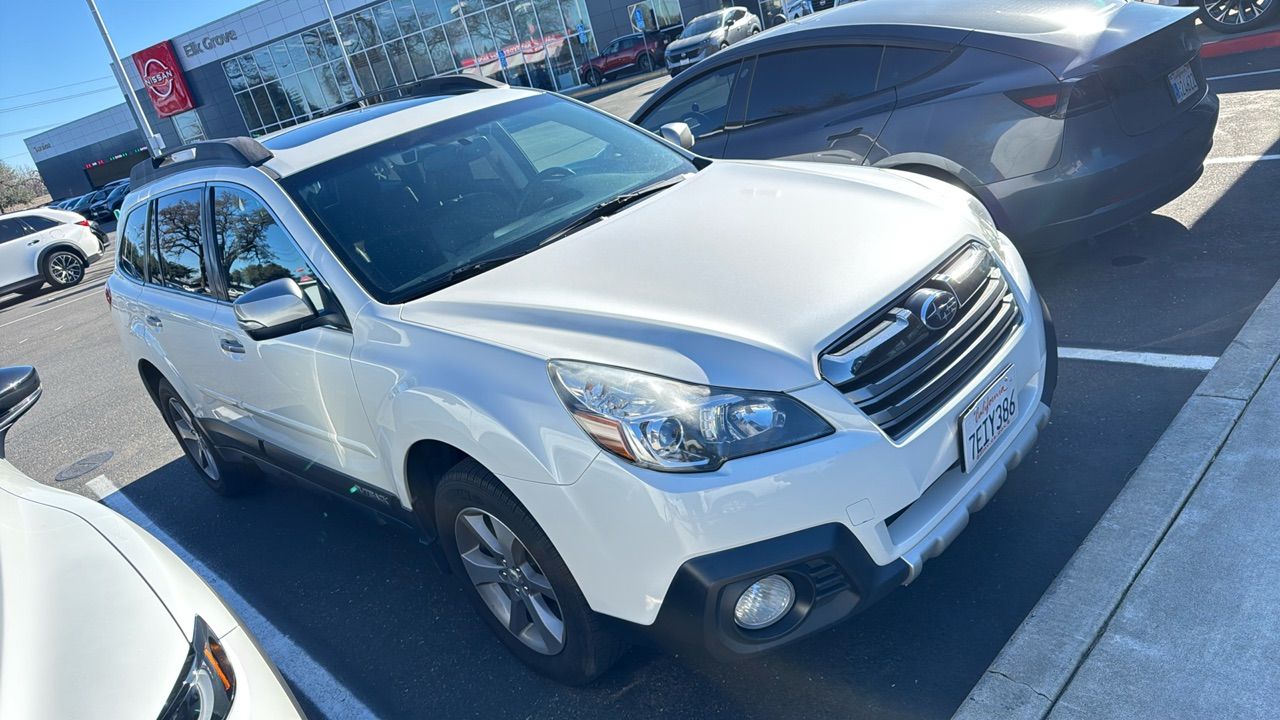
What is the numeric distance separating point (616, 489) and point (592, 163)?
193 cm

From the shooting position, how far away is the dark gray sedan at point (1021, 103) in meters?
4.45

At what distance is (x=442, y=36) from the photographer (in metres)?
38.5

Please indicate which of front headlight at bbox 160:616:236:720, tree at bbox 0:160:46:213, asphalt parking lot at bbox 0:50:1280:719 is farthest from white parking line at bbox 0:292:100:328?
tree at bbox 0:160:46:213

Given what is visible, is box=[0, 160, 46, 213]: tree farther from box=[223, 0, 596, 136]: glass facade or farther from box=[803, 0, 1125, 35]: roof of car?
box=[803, 0, 1125, 35]: roof of car

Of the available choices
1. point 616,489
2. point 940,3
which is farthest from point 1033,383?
point 940,3

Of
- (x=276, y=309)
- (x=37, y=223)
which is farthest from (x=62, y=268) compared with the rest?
(x=276, y=309)

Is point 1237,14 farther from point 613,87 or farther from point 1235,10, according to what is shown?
point 613,87

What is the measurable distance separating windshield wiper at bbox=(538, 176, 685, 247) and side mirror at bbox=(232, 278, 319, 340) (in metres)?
0.84

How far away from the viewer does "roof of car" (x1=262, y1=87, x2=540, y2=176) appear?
3.71 meters

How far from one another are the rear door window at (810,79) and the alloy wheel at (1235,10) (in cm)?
675

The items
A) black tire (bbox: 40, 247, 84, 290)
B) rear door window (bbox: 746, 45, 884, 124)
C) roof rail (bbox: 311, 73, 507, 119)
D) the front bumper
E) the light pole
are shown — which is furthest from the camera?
the light pole

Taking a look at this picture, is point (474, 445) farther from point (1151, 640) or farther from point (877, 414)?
point (1151, 640)

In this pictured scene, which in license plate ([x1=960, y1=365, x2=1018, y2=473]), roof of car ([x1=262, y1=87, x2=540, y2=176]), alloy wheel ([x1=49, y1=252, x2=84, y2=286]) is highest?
roof of car ([x1=262, y1=87, x2=540, y2=176])

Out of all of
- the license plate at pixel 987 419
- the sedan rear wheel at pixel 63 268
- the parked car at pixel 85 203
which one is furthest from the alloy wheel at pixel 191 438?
the parked car at pixel 85 203
